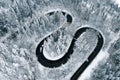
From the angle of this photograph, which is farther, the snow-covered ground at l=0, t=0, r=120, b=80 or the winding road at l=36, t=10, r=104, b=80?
the winding road at l=36, t=10, r=104, b=80

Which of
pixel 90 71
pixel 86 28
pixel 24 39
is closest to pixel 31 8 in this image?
pixel 24 39

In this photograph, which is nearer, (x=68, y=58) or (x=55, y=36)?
(x=68, y=58)

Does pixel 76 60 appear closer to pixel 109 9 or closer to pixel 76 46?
pixel 76 46

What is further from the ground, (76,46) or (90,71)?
(76,46)

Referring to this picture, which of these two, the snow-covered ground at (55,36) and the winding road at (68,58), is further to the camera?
the winding road at (68,58)

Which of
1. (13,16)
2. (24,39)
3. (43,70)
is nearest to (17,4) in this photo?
(13,16)

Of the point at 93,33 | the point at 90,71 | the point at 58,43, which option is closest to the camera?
the point at 90,71

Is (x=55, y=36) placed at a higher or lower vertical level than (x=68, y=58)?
higher

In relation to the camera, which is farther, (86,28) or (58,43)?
(86,28)

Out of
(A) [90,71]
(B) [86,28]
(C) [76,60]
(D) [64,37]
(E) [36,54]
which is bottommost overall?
(A) [90,71]

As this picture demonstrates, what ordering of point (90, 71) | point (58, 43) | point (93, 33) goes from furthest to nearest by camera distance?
point (93, 33)
point (58, 43)
point (90, 71)
